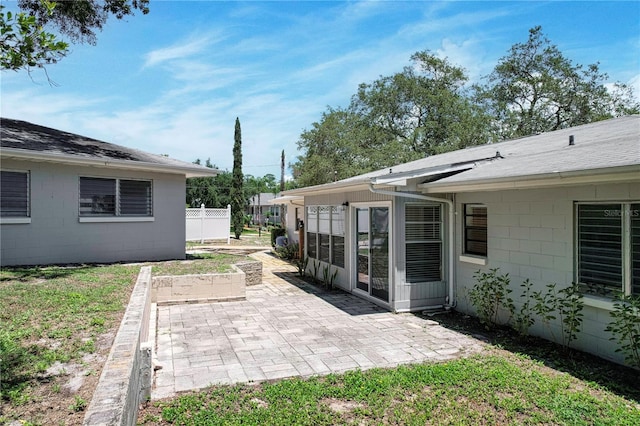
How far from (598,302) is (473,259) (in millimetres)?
2336

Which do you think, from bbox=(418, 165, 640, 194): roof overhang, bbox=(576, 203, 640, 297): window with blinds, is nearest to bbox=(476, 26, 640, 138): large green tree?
bbox=(418, 165, 640, 194): roof overhang

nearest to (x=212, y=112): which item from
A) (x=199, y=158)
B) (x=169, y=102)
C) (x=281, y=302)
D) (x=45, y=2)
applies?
(x=169, y=102)

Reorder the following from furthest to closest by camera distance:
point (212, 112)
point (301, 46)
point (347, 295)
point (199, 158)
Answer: point (199, 158), point (212, 112), point (301, 46), point (347, 295)

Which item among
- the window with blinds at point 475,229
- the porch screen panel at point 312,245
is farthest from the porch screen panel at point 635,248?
the porch screen panel at point 312,245

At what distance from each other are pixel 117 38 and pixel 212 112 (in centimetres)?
700

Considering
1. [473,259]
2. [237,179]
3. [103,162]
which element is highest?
[237,179]

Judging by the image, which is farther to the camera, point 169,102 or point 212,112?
point 212,112

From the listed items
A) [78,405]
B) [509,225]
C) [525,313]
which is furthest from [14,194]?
[525,313]

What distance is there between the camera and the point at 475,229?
7.31m

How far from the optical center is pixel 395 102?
29375 mm

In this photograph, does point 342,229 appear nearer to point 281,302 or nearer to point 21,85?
point 281,302

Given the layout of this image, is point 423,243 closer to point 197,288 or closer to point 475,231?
point 475,231

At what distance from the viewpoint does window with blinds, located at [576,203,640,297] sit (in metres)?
4.74

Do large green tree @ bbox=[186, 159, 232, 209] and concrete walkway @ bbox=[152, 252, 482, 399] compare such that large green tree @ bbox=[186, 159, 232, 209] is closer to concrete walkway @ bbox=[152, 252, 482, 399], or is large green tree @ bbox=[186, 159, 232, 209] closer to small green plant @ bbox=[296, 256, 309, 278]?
small green plant @ bbox=[296, 256, 309, 278]
